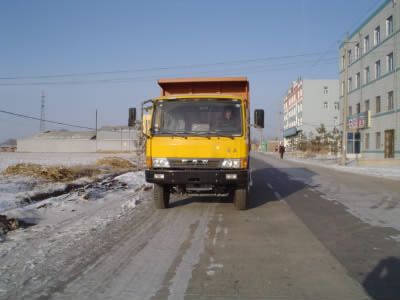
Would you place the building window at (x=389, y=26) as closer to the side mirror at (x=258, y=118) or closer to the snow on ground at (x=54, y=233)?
the side mirror at (x=258, y=118)

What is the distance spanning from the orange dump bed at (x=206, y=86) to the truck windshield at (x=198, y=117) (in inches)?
83.7

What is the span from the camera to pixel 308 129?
3009 inches

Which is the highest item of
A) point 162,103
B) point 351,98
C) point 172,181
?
point 351,98

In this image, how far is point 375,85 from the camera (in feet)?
113

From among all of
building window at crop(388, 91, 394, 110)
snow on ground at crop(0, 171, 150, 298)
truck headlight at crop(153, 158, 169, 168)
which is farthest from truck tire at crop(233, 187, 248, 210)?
building window at crop(388, 91, 394, 110)

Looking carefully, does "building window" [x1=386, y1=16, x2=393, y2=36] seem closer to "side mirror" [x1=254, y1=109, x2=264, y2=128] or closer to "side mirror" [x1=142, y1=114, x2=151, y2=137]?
"side mirror" [x1=254, y1=109, x2=264, y2=128]

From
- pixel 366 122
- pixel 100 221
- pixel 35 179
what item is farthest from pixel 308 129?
pixel 100 221

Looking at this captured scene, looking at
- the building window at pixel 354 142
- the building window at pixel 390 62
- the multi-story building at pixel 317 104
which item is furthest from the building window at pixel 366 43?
the multi-story building at pixel 317 104

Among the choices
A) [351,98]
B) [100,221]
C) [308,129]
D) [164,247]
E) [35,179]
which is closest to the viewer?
[164,247]

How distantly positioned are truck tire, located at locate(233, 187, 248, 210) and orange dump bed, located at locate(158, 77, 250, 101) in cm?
305

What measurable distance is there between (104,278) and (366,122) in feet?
118

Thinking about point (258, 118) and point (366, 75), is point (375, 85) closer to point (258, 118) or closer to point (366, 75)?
point (366, 75)

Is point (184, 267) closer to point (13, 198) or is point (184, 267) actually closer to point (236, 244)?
point (236, 244)

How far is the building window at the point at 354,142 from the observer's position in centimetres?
4028
